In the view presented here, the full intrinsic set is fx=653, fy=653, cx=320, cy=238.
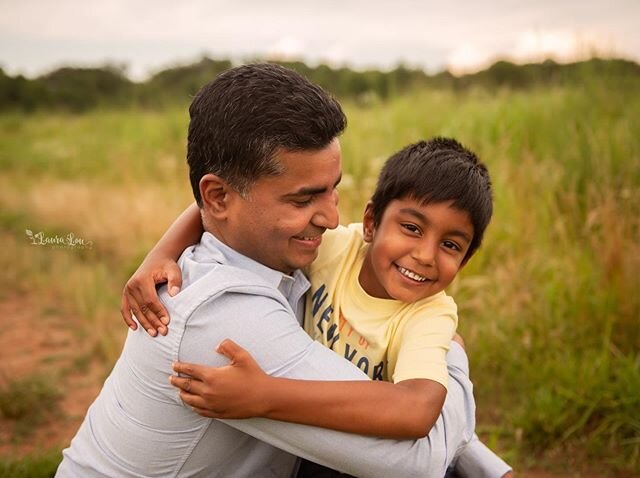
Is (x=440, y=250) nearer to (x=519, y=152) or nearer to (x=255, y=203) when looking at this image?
(x=255, y=203)

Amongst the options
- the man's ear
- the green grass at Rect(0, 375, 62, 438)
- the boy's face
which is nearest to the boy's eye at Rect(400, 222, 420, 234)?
the boy's face

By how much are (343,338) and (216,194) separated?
651 mm

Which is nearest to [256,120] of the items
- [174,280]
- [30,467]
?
[174,280]

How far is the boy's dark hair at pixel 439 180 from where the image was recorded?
90.4 inches

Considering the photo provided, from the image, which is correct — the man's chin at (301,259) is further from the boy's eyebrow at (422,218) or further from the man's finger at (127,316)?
the man's finger at (127,316)

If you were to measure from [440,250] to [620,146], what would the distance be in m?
3.35

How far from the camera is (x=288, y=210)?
80.7 inches

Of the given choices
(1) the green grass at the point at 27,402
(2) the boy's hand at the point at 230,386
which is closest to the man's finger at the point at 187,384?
(2) the boy's hand at the point at 230,386

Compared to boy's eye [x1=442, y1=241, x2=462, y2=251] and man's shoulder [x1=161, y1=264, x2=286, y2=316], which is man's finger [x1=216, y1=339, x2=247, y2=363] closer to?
man's shoulder [x1=161, y1=264, x2=286, y2=316]

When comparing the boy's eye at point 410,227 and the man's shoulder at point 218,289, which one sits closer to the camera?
the man's shoulder at point 218,289

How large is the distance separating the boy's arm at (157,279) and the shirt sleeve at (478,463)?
3.78ft

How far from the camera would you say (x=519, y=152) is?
19.7 feet

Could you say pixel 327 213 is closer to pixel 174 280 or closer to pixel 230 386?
pixel 174 280

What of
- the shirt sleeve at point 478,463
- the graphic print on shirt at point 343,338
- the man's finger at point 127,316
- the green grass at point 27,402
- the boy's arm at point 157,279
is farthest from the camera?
the green grass at point 27,402
